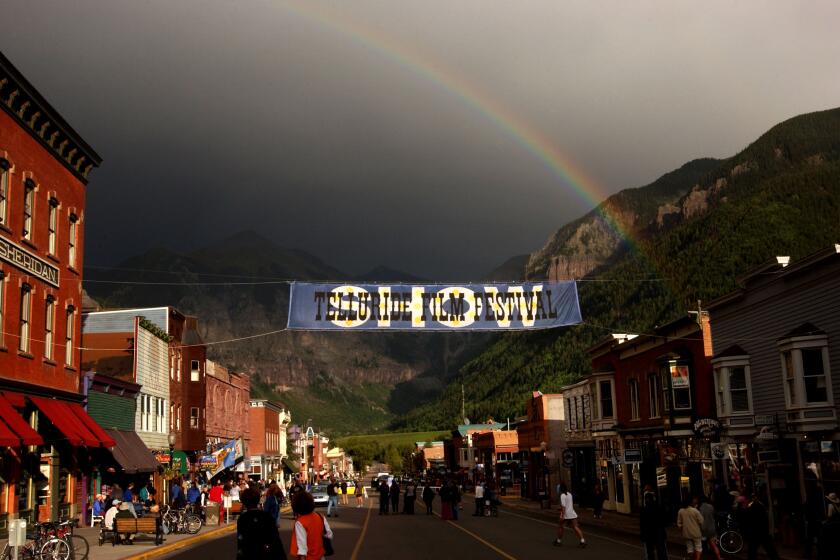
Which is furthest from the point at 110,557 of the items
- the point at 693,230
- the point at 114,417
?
the point at 693,230

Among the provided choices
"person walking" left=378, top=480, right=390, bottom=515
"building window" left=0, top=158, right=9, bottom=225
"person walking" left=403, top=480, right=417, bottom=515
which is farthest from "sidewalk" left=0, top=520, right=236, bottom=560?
"person walking" left=403, top=480, right=417, bottom=515

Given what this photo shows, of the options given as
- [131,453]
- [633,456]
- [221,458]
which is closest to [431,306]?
[633,456]

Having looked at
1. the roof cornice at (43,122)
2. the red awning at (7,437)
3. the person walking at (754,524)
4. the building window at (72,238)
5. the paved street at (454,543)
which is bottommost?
the paved street at (454,543)

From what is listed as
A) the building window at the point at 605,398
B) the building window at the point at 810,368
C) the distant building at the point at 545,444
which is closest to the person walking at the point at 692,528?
the building window at the point at 810,368

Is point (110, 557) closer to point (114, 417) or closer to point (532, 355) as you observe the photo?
point (114, 417)

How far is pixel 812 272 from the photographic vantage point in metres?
29.0

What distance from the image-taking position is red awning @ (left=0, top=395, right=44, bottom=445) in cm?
2719

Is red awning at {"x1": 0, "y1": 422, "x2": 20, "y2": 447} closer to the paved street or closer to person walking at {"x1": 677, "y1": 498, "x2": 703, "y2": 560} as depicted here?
the paved street

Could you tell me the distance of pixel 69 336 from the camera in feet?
118

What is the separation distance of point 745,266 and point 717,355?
81.8 m

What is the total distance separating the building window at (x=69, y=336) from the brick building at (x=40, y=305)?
4cm

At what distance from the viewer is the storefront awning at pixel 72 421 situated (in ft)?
104

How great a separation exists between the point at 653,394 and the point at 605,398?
7.70 meters

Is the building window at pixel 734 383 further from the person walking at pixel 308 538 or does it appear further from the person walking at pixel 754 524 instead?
the person walking at pixel 308 538
